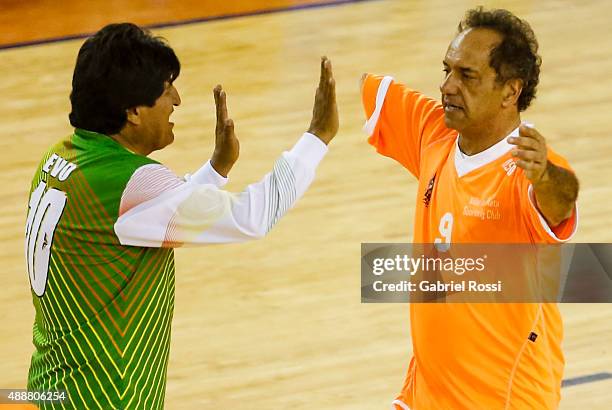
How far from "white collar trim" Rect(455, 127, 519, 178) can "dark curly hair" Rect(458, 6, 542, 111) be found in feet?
0.52

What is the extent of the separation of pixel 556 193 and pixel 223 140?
1.07m

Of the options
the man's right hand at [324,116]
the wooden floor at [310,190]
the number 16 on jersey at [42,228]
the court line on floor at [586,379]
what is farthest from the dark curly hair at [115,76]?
the court line on floor at [586,379]

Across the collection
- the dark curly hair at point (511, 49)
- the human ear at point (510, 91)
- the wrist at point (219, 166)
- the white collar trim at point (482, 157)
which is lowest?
the wrist at point (219, 166)

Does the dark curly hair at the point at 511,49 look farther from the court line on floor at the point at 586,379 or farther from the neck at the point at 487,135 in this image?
the court line on floor at the point at 586,379

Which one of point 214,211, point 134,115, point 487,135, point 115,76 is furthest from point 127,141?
point 487,135

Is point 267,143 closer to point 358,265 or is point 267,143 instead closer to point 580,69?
point 358,265

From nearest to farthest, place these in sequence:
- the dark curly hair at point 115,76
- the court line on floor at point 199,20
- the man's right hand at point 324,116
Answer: the dark curly hair at point 115,76 → the man's right hand at point 324,116 → the court line on floor at point 199,20

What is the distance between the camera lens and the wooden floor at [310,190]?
228 inches

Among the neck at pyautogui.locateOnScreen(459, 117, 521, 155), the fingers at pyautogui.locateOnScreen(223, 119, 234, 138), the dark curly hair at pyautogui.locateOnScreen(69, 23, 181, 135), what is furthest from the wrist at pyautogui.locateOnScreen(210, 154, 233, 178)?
the neck at pyautogui.locateOnScreen(459, 117, 521, 155)

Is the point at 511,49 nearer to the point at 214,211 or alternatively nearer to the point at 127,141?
the point at 214,211

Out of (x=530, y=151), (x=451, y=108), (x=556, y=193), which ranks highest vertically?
(x=451, y=108)

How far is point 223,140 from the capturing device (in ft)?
13.0

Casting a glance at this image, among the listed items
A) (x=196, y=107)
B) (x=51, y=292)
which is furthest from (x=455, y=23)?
(x=51, y=292)

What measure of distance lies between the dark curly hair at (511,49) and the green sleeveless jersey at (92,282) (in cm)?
107
